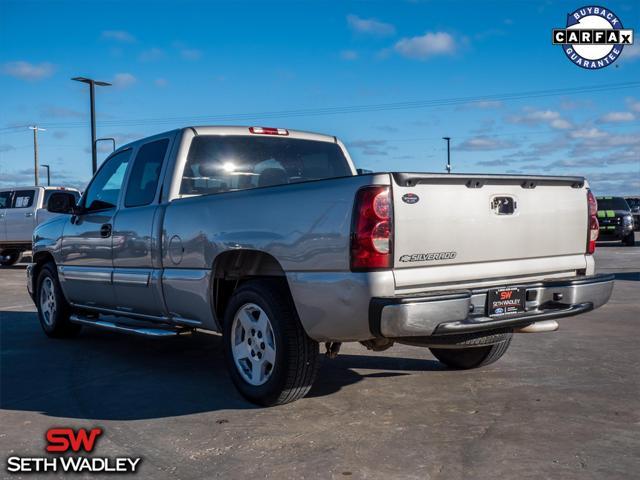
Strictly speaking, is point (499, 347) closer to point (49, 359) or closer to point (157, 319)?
point (157, 319)

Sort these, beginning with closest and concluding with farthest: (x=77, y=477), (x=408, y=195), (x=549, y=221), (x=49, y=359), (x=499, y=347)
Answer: (x=77, y=477)
(x=408, y=195)
(x=549, y=221)
(x=499, y=347)
(x=49, y=359)

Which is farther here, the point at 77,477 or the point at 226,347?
the point at 226,347

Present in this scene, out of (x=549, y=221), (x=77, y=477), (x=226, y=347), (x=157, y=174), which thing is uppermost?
(x=157, y=174)

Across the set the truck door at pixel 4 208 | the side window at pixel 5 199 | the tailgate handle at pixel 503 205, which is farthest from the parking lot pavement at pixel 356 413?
the side window at pixel 5 199

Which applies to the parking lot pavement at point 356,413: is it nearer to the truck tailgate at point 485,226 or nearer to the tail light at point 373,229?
the truck tailgate at point 485,226

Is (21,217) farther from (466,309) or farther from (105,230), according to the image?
(466,309)

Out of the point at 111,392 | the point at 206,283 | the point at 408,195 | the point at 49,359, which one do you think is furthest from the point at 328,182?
the point at 49,359

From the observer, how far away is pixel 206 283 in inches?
201

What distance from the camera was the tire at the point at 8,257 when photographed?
63.9 ft

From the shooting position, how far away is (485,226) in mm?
4391

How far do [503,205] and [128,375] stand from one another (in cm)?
320

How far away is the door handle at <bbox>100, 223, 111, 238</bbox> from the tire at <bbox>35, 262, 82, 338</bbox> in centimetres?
131

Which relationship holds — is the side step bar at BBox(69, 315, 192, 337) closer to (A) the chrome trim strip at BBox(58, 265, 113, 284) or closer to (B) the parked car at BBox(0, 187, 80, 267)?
(A) the chrome trim strip at BBox(58, 265, 113, 284)

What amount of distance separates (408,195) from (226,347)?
175 centimetres
